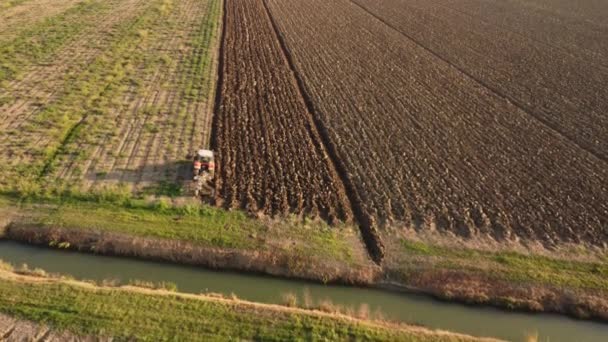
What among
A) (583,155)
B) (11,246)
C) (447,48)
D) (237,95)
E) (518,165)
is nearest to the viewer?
(11,246)

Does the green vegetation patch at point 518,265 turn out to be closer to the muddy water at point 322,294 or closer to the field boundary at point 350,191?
the field boundary at point 350,191

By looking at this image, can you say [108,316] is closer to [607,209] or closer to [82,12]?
[607,209]

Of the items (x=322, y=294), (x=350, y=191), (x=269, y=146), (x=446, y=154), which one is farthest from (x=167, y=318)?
(x=446, y=154)

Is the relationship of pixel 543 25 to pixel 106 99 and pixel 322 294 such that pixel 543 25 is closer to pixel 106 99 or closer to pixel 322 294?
pixel 106 99

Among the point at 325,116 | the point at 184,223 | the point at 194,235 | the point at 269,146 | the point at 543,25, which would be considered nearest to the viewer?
the point at 194,235

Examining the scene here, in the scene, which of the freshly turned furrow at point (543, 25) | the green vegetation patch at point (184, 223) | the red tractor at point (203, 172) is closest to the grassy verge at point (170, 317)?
the green vegetation patch at point (184, 223)

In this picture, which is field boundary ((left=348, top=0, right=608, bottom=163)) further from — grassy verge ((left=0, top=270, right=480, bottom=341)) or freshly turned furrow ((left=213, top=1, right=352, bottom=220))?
grassy verge ((left=0, top=270, right=480, bottom=341))

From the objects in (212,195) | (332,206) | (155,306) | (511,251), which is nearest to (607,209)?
(511,251)
